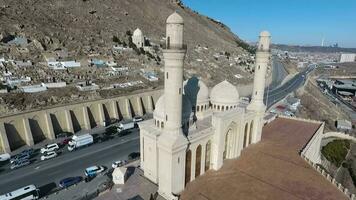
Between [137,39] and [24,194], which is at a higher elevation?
[137,39]

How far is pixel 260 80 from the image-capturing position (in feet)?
96.3

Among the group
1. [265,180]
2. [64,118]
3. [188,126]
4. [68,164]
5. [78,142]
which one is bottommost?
[68,164]

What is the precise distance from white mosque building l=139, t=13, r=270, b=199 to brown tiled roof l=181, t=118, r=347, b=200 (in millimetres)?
1062

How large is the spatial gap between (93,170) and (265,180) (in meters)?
18.0

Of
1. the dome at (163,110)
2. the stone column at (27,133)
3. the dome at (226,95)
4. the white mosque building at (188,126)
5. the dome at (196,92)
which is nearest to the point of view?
the white mosque building at (188,126)

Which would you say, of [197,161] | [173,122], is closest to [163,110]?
[173,122]

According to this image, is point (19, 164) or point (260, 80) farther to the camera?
point (260, 80)

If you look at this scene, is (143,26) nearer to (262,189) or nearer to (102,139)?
(102,139)

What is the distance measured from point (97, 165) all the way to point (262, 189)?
1889cm

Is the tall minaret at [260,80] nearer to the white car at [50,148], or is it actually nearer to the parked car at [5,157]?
the white car at [50,148]

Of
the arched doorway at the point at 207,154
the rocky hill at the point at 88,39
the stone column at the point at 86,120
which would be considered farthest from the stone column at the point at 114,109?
the arched doorway at the point at 207,154

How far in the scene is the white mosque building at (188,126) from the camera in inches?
722

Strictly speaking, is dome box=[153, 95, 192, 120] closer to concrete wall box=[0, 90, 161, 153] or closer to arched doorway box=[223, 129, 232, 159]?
arched doorway box=[223, 129, 232, 159]

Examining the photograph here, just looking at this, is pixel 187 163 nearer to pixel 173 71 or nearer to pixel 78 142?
pixel 173 71
